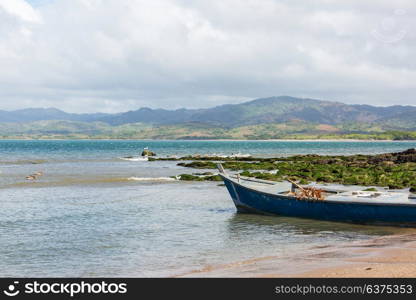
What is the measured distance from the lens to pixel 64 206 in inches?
1336

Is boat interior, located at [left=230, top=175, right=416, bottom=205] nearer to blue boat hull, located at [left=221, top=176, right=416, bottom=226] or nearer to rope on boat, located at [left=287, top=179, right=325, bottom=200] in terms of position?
rope on boat, located at [left=287, top=179, right=325, bottom=200]

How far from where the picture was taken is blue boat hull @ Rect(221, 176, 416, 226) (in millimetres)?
24641

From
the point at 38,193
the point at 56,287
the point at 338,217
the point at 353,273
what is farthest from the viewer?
the point at 38,193

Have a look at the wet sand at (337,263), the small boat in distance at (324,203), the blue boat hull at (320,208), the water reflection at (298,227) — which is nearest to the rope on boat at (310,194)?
the small boat in distance at (324,203)

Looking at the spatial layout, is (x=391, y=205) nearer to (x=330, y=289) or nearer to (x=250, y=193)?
(x=250, y=193)

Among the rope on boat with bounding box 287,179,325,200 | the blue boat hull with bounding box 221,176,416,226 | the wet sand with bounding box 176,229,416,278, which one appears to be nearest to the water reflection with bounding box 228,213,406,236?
the blue boat hull with bounding box 221,176,416,226

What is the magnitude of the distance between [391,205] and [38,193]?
1123 inches

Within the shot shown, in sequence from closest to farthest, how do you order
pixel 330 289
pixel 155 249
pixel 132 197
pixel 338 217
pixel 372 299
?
pixel 372 299, pixel 330 289, pixel 155 249, pixel 338 217, pixel 132 197

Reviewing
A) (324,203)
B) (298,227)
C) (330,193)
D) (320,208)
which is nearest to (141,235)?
(298,227)

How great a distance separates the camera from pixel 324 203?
1040 inches

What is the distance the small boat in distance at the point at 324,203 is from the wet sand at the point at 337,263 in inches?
140

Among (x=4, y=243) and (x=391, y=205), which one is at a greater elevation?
(x=391, y=205)

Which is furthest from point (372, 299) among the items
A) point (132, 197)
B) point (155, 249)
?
point (132, 197)

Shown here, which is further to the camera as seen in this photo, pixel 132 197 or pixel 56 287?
pixel 132 197
